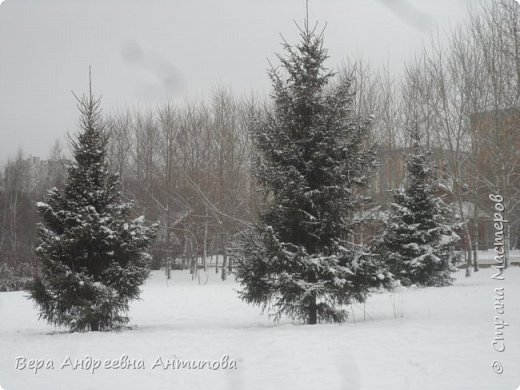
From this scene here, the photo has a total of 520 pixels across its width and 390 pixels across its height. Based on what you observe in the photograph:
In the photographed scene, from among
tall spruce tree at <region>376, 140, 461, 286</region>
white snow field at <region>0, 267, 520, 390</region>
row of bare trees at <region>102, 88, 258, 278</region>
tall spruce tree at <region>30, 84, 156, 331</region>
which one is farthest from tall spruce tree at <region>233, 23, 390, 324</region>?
row of bare trees at <region>102, 88, 258, 278</region>

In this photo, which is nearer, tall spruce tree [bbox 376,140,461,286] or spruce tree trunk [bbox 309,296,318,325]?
spruce tree trunk [bbox 309,296,318,325]

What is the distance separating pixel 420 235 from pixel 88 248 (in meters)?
11.9

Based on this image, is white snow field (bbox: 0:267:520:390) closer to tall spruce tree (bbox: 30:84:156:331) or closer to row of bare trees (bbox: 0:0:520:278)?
tall spruce tree (bbox: 30:84:156:331)

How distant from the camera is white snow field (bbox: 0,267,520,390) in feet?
18.2

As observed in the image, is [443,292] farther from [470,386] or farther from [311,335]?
[470,386]

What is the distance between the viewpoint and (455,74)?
74.4 feet

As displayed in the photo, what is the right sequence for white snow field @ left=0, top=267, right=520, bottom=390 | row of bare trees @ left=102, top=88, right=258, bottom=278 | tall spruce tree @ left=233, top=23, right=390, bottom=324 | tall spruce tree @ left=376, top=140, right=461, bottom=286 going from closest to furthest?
white snow field @ left=0, top=267, right=520, bottom=390 → tall spruce tree @ left=233, top=23, right=390, bottom=324 → tall spruce tree @ left=376, top=140, right=461, bottom=286 → row of bare trees @ left=102, top=88, right=258, bottom=278

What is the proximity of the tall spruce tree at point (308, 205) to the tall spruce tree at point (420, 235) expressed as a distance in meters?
7.72

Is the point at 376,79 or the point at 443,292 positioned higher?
the point at 376,79

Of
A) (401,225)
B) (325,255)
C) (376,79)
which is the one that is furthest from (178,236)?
(325,255)

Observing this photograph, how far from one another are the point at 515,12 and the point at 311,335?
1280 centimetres

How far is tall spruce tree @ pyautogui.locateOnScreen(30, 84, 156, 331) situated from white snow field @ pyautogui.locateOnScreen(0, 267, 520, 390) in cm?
56

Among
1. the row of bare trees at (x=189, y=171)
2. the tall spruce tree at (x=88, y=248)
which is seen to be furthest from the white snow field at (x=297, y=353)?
the row of bare trees at (x=189, y=171)

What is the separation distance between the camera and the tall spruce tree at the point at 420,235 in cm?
1638
